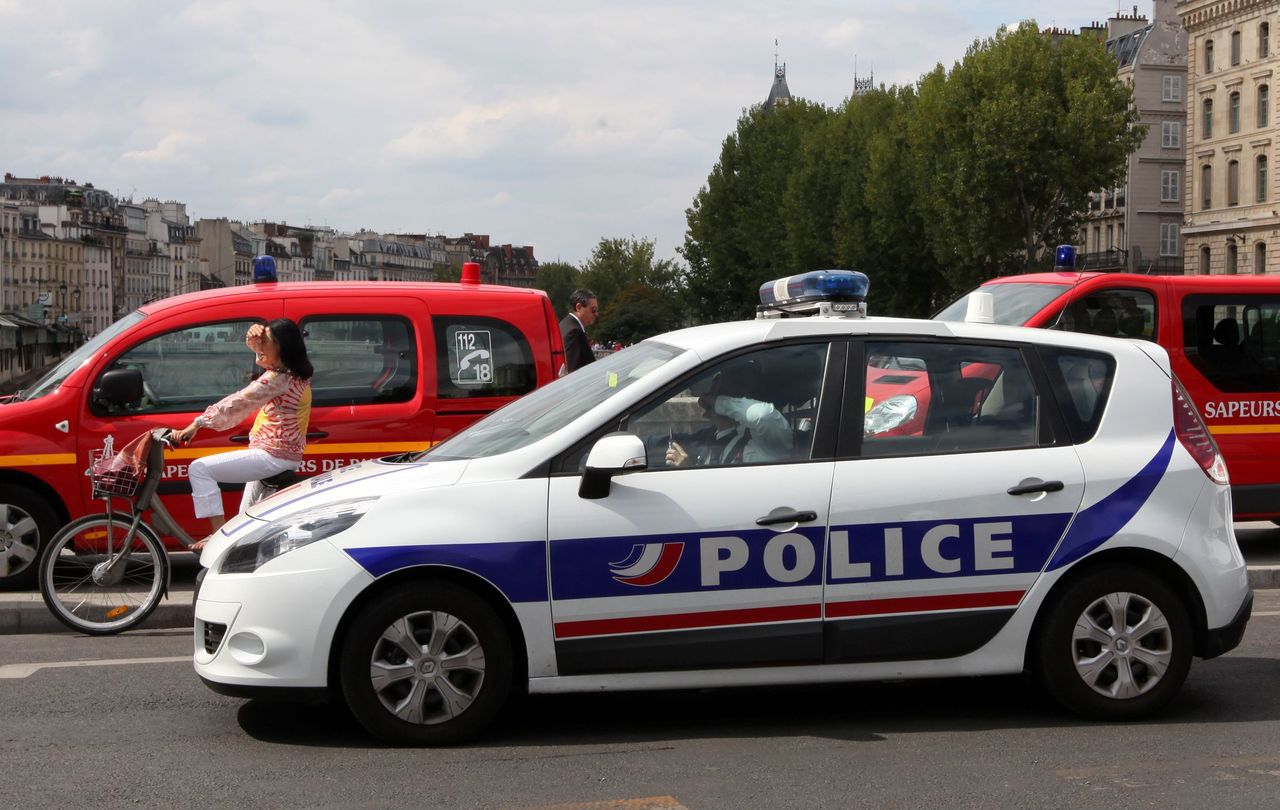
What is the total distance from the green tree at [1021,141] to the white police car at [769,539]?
A: 54031 millimetres

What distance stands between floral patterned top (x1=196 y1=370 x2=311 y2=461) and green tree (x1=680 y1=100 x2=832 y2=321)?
68.7m

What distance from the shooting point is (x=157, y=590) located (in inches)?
339

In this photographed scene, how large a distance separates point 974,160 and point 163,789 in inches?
2244

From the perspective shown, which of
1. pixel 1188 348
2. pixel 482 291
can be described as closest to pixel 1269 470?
pixel 1188 348

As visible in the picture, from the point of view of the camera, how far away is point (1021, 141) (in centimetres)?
5906

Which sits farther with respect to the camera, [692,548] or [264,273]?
[264,273]

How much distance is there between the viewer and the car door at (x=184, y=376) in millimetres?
9945

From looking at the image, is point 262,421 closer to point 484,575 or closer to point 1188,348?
point 484,575

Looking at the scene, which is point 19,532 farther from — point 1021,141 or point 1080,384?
point 1021,141

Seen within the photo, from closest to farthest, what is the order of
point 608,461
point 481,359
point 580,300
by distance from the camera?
point 608,461 < point 481,359 < point 580,300

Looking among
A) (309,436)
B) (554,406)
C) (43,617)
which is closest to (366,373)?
(309,436)

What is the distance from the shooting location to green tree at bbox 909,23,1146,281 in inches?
2303

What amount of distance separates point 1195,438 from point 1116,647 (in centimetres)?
90

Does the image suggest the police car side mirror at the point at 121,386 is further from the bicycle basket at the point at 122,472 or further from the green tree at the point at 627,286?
the green tree at the point at 627,286
